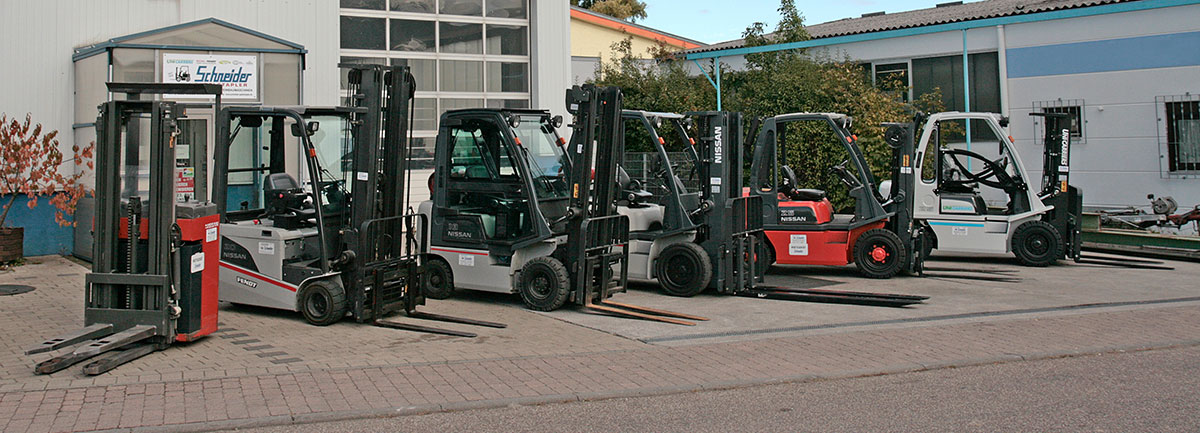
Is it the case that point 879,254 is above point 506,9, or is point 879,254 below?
below

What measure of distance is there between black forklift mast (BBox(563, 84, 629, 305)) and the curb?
353 cm

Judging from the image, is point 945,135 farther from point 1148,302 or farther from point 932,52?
point 1148,302

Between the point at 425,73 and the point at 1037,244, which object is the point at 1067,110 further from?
the point at 425,73

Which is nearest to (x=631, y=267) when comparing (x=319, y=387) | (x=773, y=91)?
(x=319, y=387)

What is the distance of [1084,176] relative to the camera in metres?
18.9

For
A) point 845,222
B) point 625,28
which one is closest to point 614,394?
point 845,222

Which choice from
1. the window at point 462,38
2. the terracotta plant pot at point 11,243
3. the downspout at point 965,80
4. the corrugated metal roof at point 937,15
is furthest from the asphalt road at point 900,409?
the corrugated metal roof at point 937,15

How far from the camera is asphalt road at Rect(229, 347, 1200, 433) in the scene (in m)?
6.09

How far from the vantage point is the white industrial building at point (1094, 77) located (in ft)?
58.7

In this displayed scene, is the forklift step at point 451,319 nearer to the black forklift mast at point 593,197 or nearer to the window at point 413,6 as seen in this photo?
the black forklift mast at point 593,197

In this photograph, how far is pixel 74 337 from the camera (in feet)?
25.0

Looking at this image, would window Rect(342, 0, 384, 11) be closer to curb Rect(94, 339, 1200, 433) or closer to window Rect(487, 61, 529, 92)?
window Rect(487, 61, 529, 92)

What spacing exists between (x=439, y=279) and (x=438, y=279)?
0.6 inches

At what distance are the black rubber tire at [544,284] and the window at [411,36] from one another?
29.2 feet
